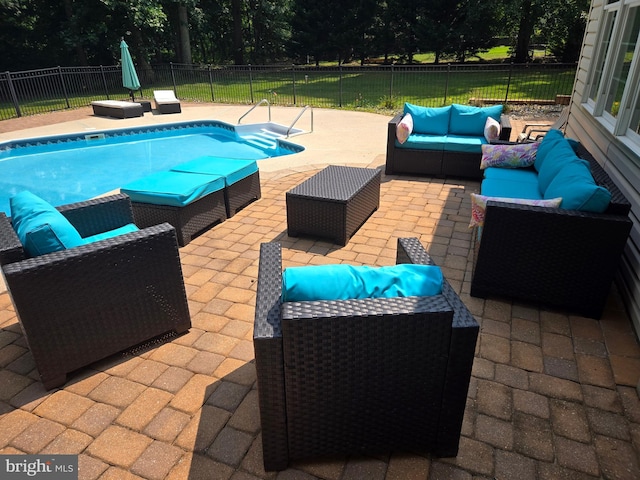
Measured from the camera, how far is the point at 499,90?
14547 millimetres

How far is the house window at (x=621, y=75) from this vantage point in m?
3.58

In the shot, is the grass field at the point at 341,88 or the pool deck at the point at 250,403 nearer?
the pool deck at the point at 250,403

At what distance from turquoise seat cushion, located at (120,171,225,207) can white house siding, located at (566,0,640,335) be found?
363cm

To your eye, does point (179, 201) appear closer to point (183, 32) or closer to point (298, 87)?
point (298, 87)

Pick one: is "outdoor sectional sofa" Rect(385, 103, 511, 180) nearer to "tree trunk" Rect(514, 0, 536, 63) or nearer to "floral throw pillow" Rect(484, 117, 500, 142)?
"floral throw pillow" Rect(484, 117, 500, 142)

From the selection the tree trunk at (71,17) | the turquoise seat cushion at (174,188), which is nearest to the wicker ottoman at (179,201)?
the turquoise seat cushion at (174,188)

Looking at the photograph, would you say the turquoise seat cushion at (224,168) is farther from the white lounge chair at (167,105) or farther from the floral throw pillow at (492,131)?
the white lounge chair at (167,105)

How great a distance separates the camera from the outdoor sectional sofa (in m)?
5.78

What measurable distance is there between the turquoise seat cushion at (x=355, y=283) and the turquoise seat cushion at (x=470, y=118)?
4.88m

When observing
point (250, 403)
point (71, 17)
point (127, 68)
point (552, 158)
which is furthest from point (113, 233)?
point (71, 17)

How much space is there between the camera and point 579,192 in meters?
2.83

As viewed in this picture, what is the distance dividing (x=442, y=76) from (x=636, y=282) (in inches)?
757

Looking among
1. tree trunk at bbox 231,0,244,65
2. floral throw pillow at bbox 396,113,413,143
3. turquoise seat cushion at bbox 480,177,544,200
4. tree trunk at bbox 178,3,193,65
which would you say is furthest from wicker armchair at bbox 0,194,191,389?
tree trunk at bbox 231,0,244,65

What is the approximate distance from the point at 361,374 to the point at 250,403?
841 mm
